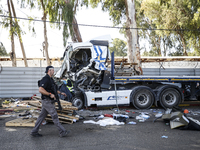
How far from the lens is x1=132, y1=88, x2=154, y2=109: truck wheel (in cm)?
985

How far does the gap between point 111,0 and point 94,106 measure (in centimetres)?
1205

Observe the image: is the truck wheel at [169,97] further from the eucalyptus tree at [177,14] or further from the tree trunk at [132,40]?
the eucalyptus tree at [177,14]

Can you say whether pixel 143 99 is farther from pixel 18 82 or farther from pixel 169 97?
pixel 18 82

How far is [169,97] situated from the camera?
10.2 meters

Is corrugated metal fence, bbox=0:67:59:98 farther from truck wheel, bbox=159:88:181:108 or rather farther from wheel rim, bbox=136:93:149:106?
truck wheel, bbox=159:88:181:108

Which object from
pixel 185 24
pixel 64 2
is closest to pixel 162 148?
pixel 64 2

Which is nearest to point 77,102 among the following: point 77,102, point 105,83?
point 77,102

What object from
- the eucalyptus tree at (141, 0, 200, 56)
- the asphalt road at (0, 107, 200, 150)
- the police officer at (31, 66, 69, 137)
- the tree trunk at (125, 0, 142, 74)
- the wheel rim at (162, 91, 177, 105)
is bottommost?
the asphalt road at (0, 107, 200, 150)

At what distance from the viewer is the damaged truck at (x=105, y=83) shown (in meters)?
9.48

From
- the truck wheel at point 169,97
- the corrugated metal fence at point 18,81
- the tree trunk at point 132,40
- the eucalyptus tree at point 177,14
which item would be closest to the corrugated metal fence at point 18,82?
the corrugated metal fence at point 18,81

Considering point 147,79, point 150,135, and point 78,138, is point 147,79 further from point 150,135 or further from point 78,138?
point 78,138

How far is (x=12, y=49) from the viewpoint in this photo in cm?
1658

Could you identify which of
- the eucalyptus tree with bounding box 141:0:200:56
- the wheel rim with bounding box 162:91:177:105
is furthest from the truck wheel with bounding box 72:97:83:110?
the eucalyptus tree with bounding box 141:0:200:56

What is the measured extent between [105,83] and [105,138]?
4458 millimetres
